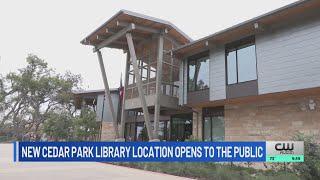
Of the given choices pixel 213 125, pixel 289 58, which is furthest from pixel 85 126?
pixel 289 58

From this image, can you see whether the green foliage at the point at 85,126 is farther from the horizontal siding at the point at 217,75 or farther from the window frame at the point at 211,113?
the horizontal siding at the point at 217,75

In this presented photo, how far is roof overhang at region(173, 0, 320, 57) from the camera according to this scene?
461 inches

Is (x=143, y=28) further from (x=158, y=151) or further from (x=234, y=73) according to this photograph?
(x=158, y=151)

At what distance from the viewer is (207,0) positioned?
13008 mm

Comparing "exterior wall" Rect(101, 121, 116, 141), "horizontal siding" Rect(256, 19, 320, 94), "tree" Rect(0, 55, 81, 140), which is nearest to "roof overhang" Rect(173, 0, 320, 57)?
"horizontal siding" Rect(256, 19, 320, 94)

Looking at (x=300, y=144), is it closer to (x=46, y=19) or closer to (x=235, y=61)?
(x=235, y=61)

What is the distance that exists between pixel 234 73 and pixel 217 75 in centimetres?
96

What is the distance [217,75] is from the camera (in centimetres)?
1562

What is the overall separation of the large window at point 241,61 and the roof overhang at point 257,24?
1.37 feet

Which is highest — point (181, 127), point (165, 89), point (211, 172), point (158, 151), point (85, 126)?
point (165, 89)

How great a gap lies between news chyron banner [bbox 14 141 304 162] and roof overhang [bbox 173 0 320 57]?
5.16 meters

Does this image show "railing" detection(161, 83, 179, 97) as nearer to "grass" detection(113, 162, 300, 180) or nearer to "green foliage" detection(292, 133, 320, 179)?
"grass" detection(113, 162, 300, 180)

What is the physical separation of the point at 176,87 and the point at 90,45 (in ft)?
22.1

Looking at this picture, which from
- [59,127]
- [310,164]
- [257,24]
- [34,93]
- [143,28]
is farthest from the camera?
[34,93]
